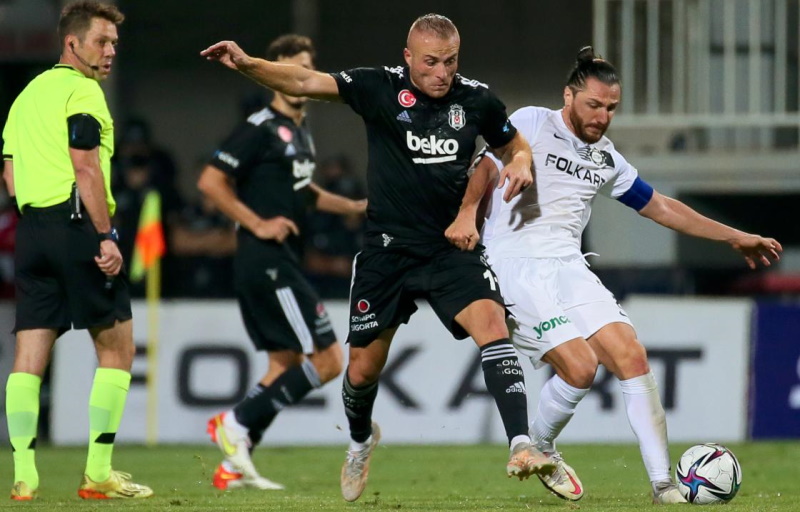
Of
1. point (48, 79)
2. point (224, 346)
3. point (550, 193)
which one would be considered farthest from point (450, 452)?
point (48, 79)

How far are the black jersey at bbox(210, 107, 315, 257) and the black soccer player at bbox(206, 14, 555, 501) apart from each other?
1.95 metres

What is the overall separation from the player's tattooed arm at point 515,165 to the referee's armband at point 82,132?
200 cm

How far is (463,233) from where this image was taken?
672 cm

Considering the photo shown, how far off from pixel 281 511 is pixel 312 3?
1184cm

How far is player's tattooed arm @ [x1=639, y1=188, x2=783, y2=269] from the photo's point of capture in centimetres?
725

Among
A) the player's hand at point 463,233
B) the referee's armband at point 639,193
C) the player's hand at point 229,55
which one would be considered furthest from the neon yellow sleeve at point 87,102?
the referee's armband at point 639,193

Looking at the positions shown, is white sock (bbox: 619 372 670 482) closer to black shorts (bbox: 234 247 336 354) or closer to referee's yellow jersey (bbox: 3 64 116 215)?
black shorts (bbox: 234 247 336 354)

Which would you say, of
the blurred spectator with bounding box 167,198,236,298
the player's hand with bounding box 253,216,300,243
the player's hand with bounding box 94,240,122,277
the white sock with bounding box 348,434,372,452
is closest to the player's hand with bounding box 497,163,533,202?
the white sock with bounding box 348,434,372,452

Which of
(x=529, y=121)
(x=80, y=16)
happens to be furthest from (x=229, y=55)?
(x=529, y=121)

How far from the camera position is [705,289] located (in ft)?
42.9

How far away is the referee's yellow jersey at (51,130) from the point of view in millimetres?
7254

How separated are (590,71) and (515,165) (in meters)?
0.81

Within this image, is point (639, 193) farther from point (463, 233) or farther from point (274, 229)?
point (274, 229)

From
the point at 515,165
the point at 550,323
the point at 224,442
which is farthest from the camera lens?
the point at 224,442
